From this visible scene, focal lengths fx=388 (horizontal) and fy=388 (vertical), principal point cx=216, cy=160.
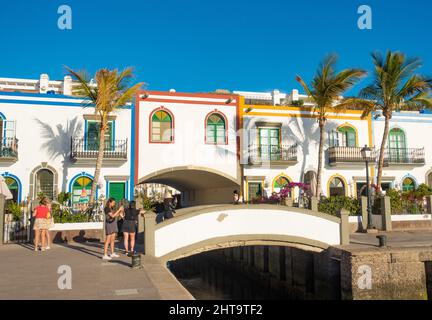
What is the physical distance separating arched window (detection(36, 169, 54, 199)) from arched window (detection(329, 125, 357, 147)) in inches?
687

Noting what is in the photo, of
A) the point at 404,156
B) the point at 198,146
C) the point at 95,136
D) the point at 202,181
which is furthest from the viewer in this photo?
the point at 202,181

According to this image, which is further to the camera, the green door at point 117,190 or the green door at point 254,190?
the green door at point 254,190

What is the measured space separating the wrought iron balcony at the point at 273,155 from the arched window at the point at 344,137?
3.04m

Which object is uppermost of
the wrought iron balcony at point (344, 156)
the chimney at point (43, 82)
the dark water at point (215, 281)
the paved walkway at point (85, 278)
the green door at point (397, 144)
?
the chimney at point (43, 82)

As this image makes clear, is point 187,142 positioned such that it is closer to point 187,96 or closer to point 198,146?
point 198,146

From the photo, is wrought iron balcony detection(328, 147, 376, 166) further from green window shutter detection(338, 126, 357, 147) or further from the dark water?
the dark water

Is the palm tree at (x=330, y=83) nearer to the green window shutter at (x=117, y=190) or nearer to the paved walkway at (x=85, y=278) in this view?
the green window shutter at (x=117, y=190)

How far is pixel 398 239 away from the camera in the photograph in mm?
15539

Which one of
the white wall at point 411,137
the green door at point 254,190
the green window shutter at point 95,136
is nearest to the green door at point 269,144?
the green door at point 254,190

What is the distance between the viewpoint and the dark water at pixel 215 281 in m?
17.5

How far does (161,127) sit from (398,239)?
45.5 feet

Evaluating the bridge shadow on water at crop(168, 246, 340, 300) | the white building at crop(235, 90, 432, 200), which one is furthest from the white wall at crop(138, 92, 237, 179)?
the bridge shadow on water at crop(168, 246, 340, 300)

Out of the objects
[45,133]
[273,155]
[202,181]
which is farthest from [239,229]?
[202,181]

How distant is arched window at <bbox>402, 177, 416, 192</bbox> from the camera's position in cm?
2658
